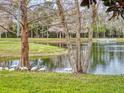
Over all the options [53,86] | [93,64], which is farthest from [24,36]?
[93,64]

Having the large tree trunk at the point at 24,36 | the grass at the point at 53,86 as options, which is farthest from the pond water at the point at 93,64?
the grass at the point at 53,86

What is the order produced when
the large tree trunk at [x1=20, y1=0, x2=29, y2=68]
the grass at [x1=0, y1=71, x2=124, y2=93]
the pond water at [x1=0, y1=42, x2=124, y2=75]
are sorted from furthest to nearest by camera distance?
the pond water at [x1=0, y1=42, x2=124, y2=75]
the large tree trunk at [x1=20, y1=0, x2=29, y2=68]
the grass at [x1=0, y1=71, x2=124, y2=93]

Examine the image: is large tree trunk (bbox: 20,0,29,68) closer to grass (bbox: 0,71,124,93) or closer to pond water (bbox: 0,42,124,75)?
pond water (bbox: 0,42,124,75)

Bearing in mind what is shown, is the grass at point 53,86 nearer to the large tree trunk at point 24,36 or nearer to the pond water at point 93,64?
the large tree trunk at point 24,36

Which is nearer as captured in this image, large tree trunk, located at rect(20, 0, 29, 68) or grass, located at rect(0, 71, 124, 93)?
grass, located at rect(0, 71, 124, 93)

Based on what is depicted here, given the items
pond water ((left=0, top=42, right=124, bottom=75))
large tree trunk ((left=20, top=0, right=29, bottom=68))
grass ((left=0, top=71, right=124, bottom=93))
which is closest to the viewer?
grass ((left=0, top=71, right=124, bottom=93))

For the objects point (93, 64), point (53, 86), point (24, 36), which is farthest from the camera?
point (93, 64)

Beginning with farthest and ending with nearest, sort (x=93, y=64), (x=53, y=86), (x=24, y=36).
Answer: (x=93, y=64) < (x=24, y=36) < (x=53, y=86)

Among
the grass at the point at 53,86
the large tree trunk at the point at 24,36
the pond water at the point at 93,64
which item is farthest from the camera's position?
the pond water at the point at 93,64

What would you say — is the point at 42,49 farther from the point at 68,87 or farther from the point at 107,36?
the point at 107,36

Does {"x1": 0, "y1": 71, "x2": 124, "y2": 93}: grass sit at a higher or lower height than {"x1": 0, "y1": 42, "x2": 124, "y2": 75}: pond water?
higher

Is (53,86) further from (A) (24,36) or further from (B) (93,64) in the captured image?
(B) (93,64)

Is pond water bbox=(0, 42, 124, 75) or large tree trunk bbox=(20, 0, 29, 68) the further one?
pond water bbox=(0, 42, 124, 75)

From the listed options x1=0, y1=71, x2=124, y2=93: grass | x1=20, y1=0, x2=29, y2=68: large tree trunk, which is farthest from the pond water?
x1=0, y1=71, x2=124, y2=93: grass
